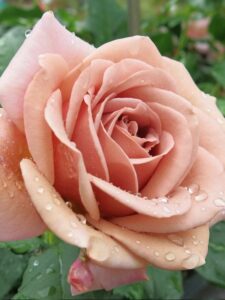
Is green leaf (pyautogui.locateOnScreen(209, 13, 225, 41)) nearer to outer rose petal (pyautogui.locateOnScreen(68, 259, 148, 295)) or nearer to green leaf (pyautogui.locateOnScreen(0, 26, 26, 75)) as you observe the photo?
green leaf (pyautogui.locateOnScreen(0, 26, 26, 75))

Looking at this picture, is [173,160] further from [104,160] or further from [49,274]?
[49,274]

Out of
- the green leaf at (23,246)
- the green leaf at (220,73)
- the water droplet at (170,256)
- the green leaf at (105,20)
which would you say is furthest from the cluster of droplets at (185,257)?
the green leaf at (105,20)

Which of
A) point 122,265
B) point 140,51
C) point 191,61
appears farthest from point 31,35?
point 191,61

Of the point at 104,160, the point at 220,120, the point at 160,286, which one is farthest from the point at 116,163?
the point at 160,286

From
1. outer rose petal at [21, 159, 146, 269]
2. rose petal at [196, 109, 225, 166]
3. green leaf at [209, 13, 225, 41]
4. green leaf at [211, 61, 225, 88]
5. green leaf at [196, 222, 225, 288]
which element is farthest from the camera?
green leaf at [209, 13, 225, 41]

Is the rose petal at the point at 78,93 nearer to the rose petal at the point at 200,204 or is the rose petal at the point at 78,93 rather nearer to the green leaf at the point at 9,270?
the rose petal at the point at 200,204

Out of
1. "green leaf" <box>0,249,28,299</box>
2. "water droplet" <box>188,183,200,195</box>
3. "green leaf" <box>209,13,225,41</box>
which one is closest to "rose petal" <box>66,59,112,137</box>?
"water droplet" <box>188,183,200,195</box>
